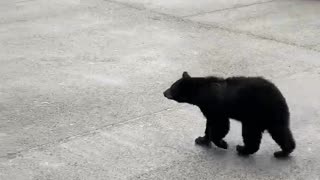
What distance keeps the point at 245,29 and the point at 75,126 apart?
174 inches

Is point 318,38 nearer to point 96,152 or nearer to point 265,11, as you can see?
point 265,11

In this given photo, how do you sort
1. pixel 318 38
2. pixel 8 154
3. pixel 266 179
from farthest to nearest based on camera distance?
pixel 318 38 → pixel 8 154 → pixel 266 179

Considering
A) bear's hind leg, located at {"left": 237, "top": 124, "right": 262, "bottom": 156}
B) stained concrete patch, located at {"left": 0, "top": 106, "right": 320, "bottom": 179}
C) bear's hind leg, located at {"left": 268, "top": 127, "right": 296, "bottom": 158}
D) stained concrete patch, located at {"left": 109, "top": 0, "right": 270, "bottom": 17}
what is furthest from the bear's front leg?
stained concrete patch, located at {"left": 109, "top": 0, "right": 270, "bottom": 17}

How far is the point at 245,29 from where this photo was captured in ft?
30.6

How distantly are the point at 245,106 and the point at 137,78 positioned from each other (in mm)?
2556

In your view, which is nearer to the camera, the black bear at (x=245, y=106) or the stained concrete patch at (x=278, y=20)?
the black bear at (x=245, y=106)

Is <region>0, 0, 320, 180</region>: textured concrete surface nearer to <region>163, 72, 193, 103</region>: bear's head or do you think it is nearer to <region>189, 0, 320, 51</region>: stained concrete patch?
<region>189, 0, 320, 51</region>: stained concrete patch

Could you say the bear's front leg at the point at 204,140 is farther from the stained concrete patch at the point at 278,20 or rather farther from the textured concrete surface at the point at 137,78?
the stained concrete patch at the point at 278,20

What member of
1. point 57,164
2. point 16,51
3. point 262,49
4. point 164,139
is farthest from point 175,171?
point 16,51

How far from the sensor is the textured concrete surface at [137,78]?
4.95 meters

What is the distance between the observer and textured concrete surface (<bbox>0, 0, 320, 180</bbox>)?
16.2 feet

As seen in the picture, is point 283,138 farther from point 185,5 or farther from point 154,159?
point 185,5

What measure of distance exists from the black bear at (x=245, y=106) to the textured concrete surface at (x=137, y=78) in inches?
8.1

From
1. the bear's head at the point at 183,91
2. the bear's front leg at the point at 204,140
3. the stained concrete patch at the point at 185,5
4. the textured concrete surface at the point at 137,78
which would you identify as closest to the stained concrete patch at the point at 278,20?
the textured concrete surface at the point at 137,78
